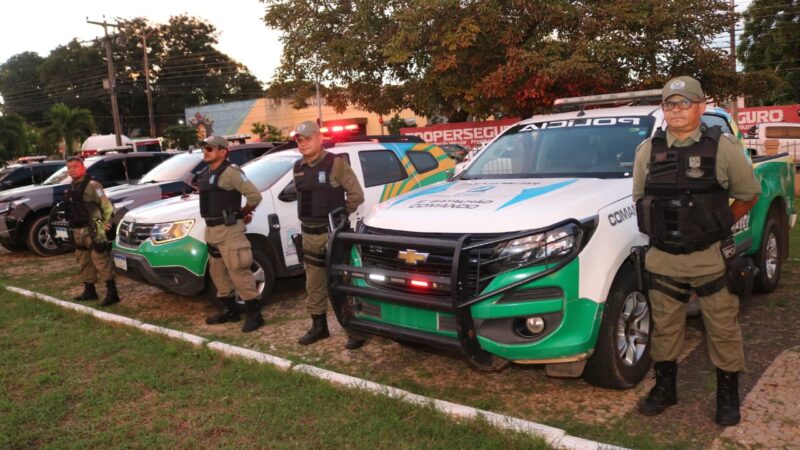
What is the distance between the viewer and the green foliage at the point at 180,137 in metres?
47.7

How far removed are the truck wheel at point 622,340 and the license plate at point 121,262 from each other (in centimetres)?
465

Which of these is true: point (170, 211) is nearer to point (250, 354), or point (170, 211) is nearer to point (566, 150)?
point (250, 354)

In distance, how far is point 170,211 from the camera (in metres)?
6.11

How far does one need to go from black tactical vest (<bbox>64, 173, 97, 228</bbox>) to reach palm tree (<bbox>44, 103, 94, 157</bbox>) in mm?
42632

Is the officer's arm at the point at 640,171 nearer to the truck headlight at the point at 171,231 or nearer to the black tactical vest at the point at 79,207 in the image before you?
the truck headlight at the point at 171,231

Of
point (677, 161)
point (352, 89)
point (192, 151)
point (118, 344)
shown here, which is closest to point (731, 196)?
point (677, 161)

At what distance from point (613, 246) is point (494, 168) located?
64.3 inches

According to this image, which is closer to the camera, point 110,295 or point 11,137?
point 110,295

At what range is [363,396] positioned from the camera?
384cm

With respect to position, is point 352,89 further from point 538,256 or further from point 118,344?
point 538,256

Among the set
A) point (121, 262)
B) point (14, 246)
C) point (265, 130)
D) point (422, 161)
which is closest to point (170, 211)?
point (121, 262)

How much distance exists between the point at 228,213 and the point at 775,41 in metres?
42.9

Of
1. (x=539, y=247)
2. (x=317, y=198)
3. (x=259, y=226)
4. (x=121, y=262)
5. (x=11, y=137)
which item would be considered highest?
(x=11, y=137)

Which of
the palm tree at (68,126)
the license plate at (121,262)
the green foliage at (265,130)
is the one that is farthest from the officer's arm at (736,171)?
the palm tree at (68,126)
